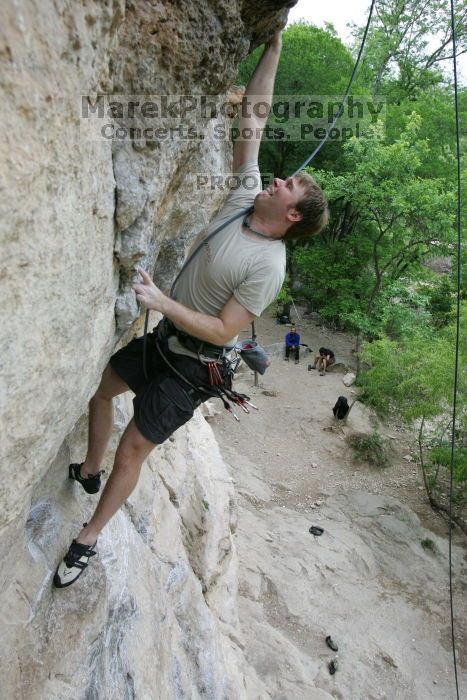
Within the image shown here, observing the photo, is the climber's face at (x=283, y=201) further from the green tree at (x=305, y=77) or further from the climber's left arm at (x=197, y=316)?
the green tree at (x=305, y=77)

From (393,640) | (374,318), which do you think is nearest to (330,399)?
(374,318)

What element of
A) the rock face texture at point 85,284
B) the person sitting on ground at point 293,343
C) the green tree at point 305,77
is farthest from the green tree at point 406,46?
the rock face texture at point 85,284

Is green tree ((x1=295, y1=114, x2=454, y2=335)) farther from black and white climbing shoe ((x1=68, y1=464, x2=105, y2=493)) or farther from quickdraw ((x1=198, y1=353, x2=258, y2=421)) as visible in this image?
black and white climbing shoe ((x1=68, y1=464, x2=105, y2=493))

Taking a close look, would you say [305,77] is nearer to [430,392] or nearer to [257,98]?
[430,392]

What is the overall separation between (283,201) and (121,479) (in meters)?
1.91

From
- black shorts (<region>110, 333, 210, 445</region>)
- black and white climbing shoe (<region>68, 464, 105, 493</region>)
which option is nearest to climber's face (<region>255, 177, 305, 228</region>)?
black shorts (<region>110, 333, 210, 445</region>)

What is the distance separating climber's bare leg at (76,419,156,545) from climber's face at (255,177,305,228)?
4.92 feet

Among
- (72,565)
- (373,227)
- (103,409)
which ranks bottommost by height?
(373,227)

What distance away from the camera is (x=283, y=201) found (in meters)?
2.81

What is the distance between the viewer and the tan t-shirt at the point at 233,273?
2.72 metres

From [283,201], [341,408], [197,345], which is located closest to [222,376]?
[197,345]

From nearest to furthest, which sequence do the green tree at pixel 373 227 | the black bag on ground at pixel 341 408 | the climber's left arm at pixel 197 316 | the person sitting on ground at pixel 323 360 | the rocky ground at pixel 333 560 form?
the climber's left arm at pixel 197 316, the rocky ground at pixel 333 560, the black bag on ground at pixel 341 408, the green tree at pixel 373 227, the person sitting on ground at pixel 323 360

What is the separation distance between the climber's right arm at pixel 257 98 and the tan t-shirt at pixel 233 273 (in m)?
0.68

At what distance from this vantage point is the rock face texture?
59.0 inches
